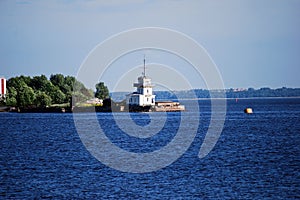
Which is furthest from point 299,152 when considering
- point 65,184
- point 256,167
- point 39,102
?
point 39,102

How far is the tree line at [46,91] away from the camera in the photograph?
138 metres

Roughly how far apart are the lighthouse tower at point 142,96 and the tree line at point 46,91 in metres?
29.6

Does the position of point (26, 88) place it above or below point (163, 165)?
above

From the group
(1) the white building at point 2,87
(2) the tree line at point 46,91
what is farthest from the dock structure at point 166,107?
(1) the white building at point 2,87

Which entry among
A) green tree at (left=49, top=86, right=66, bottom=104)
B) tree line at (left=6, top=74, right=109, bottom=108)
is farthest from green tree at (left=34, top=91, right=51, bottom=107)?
green tree at (left=49, top=86, right=66, bottom=104)

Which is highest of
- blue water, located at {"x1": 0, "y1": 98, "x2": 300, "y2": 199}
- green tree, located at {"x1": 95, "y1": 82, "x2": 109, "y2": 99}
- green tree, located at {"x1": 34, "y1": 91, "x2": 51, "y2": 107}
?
green tree, located at {"x1": 95, "y1": 82, "x2": 109, "y2": 99}

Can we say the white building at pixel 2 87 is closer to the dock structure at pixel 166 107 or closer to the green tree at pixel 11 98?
the green tree at pixel 11 98

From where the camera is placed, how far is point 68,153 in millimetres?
44156

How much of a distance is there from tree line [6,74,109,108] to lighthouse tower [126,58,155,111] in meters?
29.6

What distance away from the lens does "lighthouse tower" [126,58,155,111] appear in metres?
111

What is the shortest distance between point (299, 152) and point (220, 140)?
1253cm

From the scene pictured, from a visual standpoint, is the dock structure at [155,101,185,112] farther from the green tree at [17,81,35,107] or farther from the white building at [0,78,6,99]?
the white building at [0,78,6,99]

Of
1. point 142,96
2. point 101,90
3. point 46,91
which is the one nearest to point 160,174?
point 142,96

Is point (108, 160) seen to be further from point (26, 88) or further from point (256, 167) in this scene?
point (26, 88)
